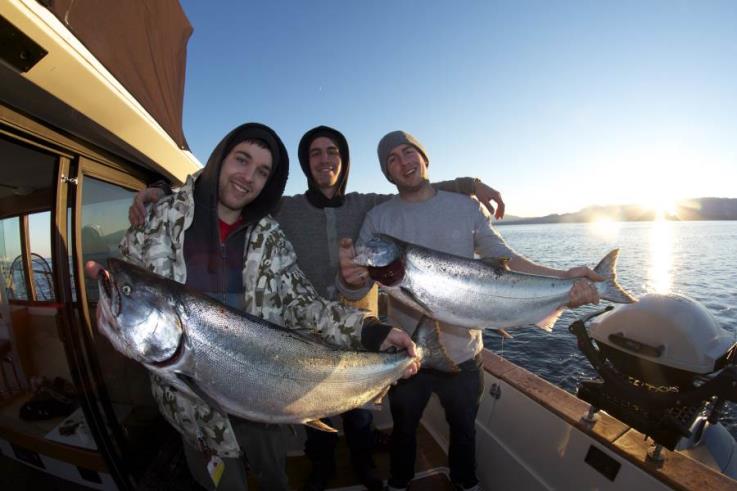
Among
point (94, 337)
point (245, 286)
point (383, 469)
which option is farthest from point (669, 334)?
point (94, 337)

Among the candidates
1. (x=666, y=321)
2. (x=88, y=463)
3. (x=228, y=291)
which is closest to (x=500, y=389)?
(x=666, y=321)

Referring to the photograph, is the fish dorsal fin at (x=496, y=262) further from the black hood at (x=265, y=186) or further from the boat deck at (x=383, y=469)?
the boat deck at (x=383, y=469)

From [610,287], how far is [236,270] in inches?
134

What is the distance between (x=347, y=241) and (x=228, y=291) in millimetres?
986

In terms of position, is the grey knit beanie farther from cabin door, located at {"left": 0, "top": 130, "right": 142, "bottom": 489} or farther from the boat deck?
the boat deck

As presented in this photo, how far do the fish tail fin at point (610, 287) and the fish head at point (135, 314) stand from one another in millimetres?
3618

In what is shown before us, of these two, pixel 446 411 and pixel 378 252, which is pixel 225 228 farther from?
pixel 446 411

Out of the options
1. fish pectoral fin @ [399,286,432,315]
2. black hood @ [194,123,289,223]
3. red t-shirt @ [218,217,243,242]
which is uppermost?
black hood @ [194,123,289,223]

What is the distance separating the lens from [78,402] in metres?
3.26

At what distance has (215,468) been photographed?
218 cm

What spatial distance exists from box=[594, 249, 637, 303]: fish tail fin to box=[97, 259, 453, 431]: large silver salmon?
2.39 m

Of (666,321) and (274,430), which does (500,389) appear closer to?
(666,321)

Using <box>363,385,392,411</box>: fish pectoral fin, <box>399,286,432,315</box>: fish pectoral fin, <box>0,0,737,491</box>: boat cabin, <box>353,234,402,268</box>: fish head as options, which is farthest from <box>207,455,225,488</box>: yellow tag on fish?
<box>399,286,432,315</box>: fish pectoral fin

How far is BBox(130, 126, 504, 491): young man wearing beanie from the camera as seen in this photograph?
331 cm
